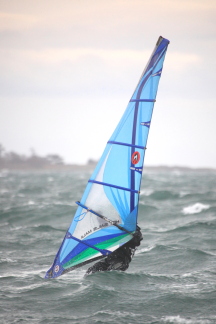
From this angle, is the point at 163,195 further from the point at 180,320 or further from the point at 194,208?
the point at 180,320

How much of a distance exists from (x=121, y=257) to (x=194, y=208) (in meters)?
18.4

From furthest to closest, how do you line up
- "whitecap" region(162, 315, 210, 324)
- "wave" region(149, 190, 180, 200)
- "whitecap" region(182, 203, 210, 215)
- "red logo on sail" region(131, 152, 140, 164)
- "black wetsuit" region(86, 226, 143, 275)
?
"wave" region(149, 190, 180, 200)
"whitecap" region(182, 203, 210, 215)
"black wetsuit" region(86, 226, 143, 275)
"red logo on sail" region(131, 152, 140, 164)
"whitecap" region(162, 315, 210, 324)

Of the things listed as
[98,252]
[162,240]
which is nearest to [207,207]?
[162,240]

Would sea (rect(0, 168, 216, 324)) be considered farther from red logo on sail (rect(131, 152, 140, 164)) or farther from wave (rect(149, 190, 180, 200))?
wave (rect(149, 190, 180, 200))

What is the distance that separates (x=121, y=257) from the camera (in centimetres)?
1298

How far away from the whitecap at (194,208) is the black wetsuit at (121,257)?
15644 millimetres

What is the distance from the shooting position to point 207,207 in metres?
30.8

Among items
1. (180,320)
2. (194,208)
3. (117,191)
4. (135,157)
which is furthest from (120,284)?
(194,208)

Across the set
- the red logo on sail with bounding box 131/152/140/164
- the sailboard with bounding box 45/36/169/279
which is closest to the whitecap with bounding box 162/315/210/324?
the sailboard with bounding box 45/36/169/279

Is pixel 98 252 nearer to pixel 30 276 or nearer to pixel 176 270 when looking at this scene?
pixel 30 276

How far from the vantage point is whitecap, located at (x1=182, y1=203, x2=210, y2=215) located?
2905 centimetres

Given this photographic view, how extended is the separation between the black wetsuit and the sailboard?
0.23m

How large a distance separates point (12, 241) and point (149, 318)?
9.80 m

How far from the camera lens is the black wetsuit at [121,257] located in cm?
1215
